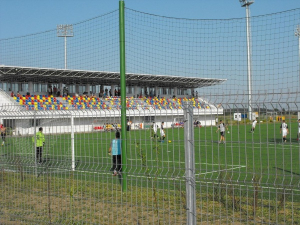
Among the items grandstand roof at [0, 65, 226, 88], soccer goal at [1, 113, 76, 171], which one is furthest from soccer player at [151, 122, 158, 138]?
grandstand roof at [0, 65, 226, 88]

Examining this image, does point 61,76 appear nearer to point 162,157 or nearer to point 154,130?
point 154,130

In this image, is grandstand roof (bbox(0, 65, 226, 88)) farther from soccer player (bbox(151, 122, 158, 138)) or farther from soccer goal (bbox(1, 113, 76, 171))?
soccer player (bbox(151, 122, 158, 138))

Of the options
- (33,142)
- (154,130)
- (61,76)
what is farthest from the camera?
(61,76)

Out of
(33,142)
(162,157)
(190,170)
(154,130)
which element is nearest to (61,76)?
(33,142)

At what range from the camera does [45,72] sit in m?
46.3

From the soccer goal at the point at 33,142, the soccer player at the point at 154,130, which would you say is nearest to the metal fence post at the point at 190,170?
the soccer player at the point at 154,130

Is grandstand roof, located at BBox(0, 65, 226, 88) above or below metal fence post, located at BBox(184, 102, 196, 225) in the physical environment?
above

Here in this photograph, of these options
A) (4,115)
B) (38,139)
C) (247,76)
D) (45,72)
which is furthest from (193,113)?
(45,72)

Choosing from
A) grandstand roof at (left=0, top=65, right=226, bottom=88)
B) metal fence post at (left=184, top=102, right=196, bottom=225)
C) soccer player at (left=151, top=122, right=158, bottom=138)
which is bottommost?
metal fence post at (left=184, top=102, right=196, bottom=225)

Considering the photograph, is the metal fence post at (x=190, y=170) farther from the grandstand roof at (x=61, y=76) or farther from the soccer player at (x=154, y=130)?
the grandstand roof at (x=61, y=76)

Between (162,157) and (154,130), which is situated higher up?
(154,130)

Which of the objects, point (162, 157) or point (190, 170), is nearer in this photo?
point (190, 170)

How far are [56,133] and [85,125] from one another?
1.72 m

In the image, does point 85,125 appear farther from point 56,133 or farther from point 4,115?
point 4,115
